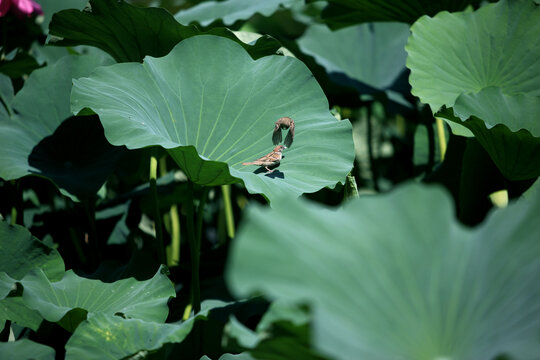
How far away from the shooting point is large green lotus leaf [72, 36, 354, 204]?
131 centimetres

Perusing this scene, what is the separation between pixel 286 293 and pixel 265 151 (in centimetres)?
77

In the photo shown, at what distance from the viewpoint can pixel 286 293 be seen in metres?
0.62

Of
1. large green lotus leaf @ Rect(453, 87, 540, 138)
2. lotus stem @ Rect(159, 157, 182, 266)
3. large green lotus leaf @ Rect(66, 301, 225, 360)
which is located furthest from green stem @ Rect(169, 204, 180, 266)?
large green lotus leaf @ Rect(453, 87, 540, 138)

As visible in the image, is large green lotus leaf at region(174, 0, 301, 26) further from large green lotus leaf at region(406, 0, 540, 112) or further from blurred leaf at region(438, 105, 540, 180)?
Result: blurred leaf at region(438, 105, 540, 180)

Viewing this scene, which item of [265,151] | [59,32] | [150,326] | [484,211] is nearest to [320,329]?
[150,326]

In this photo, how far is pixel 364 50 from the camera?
255 centimetres

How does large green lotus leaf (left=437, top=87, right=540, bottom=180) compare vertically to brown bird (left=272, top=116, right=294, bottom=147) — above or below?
above

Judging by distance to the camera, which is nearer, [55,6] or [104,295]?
[104,295]

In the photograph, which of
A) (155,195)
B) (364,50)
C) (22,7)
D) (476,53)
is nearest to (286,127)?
(155,195)

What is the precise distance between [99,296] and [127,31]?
70cm

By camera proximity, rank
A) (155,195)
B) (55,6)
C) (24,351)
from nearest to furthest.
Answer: (24,351) < (155,195) < (55,6)

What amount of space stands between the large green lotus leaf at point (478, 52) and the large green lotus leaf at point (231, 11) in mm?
497

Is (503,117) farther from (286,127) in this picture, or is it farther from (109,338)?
(109,338)

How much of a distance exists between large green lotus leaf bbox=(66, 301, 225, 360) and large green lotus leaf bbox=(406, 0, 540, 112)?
0.95 m
